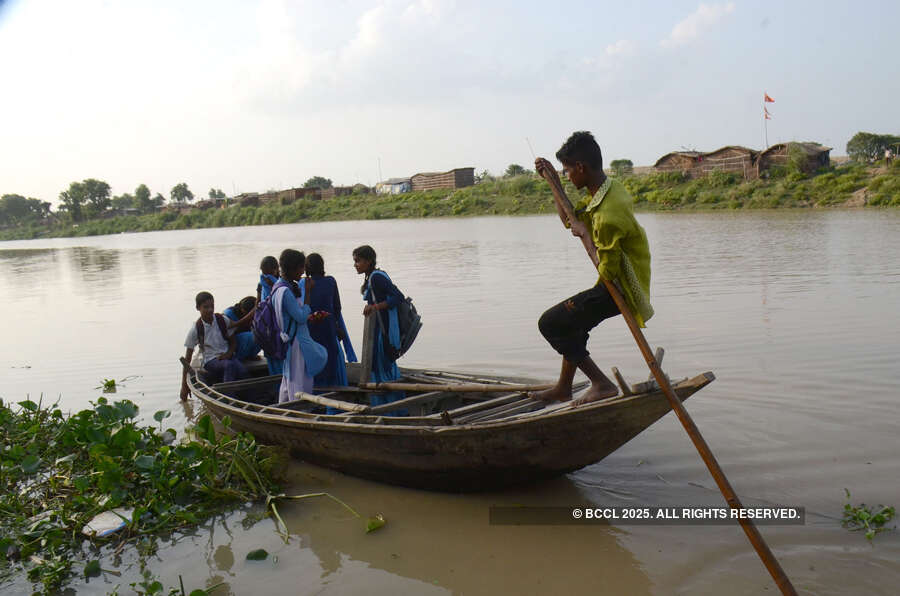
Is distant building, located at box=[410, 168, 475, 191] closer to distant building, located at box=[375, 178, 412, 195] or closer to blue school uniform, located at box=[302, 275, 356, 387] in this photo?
distant building, located at box=[375, 178, 412, 195]

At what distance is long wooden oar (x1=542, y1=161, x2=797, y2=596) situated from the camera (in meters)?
2.53

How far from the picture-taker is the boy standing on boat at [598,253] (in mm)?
3066

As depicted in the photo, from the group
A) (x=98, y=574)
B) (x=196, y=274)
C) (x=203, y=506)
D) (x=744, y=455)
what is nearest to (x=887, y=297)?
(x=744, y=455)

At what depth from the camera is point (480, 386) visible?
4.41 m

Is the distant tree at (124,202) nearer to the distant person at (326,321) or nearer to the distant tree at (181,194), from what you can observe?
the distant tree at (181,194)

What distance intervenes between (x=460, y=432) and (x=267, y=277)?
3.03 metres

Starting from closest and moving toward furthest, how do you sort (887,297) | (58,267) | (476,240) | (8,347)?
(887,297) < (8,347) < (476,240) < (58,267)

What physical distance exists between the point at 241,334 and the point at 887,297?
837 cm

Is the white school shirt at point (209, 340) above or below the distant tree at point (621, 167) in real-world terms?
below

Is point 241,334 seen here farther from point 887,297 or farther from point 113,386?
point 887,297

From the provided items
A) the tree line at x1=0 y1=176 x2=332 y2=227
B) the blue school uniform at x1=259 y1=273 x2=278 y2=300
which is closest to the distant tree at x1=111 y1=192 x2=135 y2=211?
the tree line at x1=0 y1=176 x2=332 y2=227

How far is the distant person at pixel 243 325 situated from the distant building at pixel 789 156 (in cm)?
2755

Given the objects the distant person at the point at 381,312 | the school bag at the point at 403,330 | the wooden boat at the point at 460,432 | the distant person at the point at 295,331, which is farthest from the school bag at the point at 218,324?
the school bag at the point at 403,330

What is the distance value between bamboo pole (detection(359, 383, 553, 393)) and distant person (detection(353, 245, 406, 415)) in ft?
0.40
